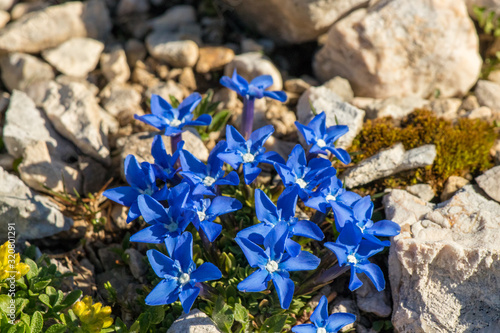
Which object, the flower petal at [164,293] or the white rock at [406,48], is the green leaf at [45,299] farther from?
the white rock at [406,48]

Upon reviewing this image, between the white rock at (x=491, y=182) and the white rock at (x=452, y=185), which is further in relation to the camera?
the white rock at (x=452, y=185)

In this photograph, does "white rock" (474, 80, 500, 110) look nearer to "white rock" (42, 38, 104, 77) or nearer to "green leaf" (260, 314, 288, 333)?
"green leaf" (260, 314, 288, 333)

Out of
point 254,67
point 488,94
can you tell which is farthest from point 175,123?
point 488,94

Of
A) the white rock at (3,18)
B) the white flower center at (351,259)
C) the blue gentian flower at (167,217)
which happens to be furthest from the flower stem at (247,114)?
the white rock at (3,18)

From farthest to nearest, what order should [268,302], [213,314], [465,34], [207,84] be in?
[207,84]
[465,34]
[268,302]
[213,314]

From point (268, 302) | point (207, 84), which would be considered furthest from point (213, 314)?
point (207, 84)

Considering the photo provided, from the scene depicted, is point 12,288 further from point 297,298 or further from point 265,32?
point 265,32
